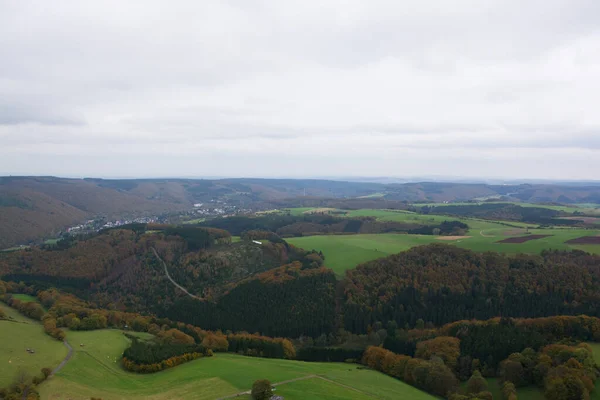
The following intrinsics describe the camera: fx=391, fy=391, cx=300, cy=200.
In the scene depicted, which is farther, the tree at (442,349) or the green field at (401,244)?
the green field at (401,244)

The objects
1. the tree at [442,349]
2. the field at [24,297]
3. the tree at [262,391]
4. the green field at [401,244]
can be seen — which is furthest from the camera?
the green field at [401,244]

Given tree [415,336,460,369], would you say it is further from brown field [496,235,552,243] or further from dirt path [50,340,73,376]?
brown field [496,235,552,243]

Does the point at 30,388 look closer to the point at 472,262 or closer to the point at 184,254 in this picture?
the point at 184,254

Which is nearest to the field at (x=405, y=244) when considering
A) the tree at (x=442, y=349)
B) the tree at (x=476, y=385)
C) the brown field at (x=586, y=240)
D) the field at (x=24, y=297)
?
the brown field at (x=586, y=240)

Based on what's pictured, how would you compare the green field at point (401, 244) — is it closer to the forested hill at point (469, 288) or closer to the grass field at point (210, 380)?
the forested hill at point (469, 288)

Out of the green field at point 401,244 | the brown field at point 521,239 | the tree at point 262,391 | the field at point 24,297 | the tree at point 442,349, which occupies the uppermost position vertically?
the brown field at point 521,239

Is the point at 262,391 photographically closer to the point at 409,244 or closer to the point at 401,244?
the point at 401,244

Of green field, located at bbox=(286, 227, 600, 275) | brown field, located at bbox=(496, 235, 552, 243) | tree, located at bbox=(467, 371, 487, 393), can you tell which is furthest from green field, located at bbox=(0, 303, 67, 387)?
brown field, located at bbox=(496, 235, 552, 243)
